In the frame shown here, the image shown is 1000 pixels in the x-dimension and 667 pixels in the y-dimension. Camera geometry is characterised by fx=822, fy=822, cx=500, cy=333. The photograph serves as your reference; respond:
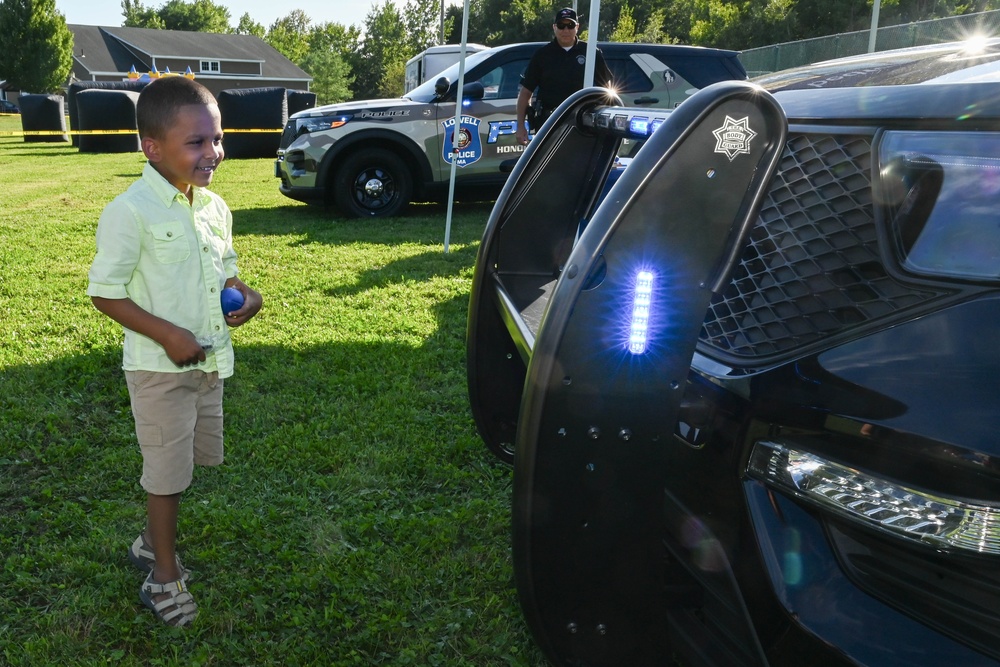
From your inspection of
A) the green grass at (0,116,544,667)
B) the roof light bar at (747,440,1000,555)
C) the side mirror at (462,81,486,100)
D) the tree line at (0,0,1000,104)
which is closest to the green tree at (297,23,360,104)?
the tree line at (0,0,1000,104)

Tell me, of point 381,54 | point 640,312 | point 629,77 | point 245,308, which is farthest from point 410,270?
point 381,54

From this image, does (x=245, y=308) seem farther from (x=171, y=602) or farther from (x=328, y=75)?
(x=328, y=75)

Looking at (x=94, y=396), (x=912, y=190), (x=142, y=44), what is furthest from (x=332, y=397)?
(x=142, y=44)

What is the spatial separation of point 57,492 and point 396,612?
60.9 inches

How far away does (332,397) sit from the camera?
407cm

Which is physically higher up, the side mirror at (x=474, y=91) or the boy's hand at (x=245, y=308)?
the side mirror at (x=474, y=91)

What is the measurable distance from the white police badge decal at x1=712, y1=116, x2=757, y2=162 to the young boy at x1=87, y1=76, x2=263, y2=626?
1361 mm

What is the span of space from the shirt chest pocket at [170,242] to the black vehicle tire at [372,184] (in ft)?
23.5

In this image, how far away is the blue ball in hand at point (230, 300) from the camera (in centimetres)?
239

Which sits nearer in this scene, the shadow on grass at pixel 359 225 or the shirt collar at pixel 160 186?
the shirt collar at pixel 160 186

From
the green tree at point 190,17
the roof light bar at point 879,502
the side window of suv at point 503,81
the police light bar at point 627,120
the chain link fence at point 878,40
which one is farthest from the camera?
the green tree at point 190,17

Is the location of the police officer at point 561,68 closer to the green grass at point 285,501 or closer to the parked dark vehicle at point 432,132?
the parked dark vehicle at point 432,132

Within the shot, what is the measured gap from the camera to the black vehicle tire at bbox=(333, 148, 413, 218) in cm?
925

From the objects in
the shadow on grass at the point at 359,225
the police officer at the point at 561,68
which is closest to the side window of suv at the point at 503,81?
the shadow on grass at the point at 359,225
